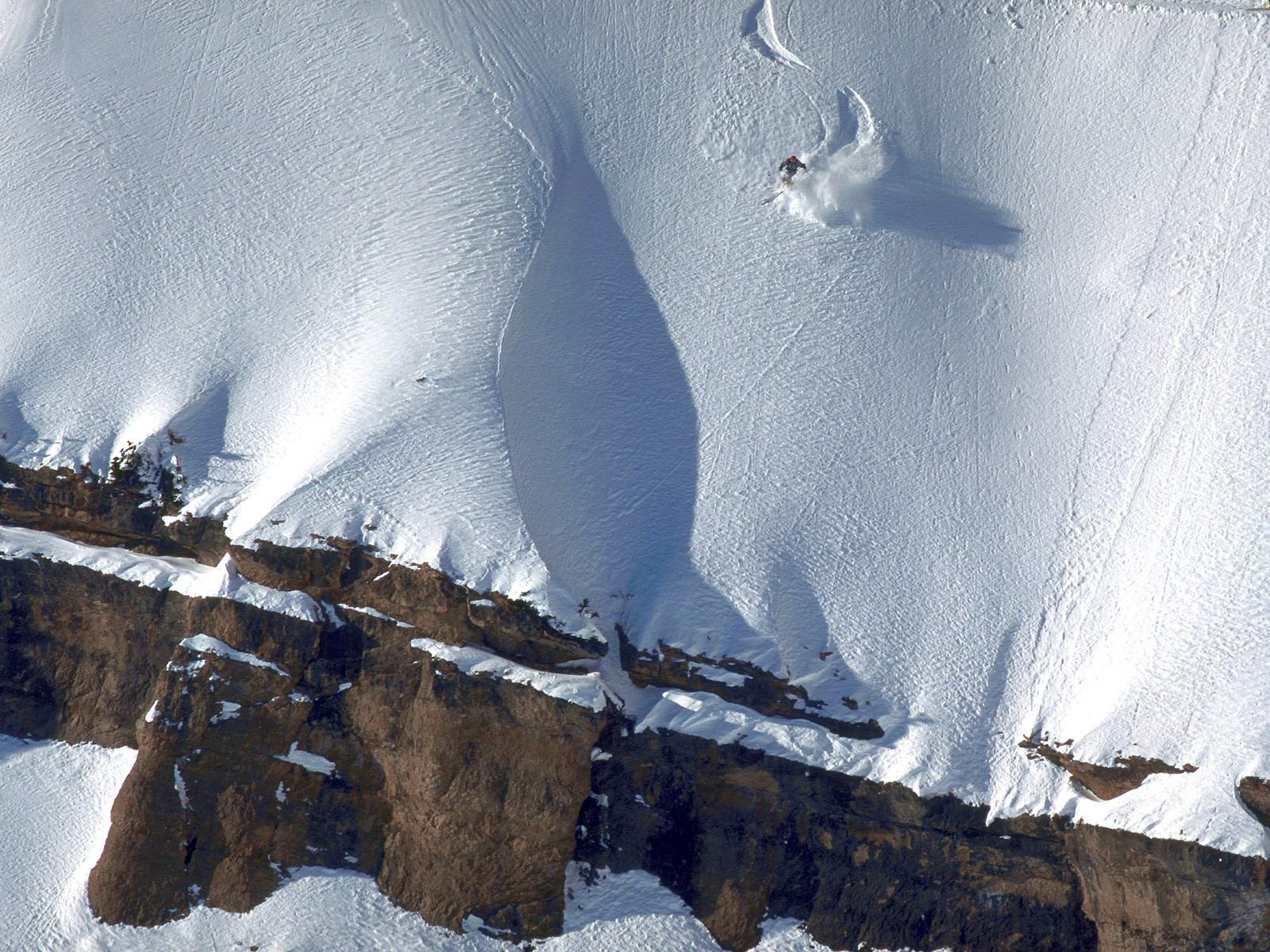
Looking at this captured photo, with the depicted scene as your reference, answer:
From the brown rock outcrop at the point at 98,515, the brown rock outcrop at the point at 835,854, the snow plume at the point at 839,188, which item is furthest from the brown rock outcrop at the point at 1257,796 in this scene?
the brown rock outcrop at the point at 98,515

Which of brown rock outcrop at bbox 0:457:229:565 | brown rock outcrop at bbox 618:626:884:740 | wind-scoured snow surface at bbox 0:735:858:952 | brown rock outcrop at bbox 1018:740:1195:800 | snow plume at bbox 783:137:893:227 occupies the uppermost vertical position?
snow plume at bbox 783:137:893:227

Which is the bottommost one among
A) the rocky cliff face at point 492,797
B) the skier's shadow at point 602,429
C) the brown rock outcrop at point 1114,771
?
the rocky cliff face at point 492,797

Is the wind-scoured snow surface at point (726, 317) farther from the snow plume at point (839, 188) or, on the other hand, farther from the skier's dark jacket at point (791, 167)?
the skier's dark jacket at point (791, 167)

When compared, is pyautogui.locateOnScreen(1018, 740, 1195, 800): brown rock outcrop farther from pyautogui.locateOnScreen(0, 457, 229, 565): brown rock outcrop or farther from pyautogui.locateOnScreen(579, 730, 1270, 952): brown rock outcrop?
pyautogui.locateOnScreen(0, 457, 229, 565): brown rock outcrop

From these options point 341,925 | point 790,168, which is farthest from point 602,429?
point 341,925

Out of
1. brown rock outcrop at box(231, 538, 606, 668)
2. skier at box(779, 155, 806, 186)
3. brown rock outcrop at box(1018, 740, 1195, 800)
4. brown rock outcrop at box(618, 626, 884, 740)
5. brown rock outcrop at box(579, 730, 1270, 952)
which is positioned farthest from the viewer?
skier at box(779, 155, 806, 186)

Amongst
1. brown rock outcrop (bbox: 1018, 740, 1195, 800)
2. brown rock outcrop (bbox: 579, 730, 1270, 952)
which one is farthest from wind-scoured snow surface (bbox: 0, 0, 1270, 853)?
brown rock outcrop (bbox: 579, 730, 1270, 952)

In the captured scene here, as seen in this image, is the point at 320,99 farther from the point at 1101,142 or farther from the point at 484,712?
the point at 1101,142
